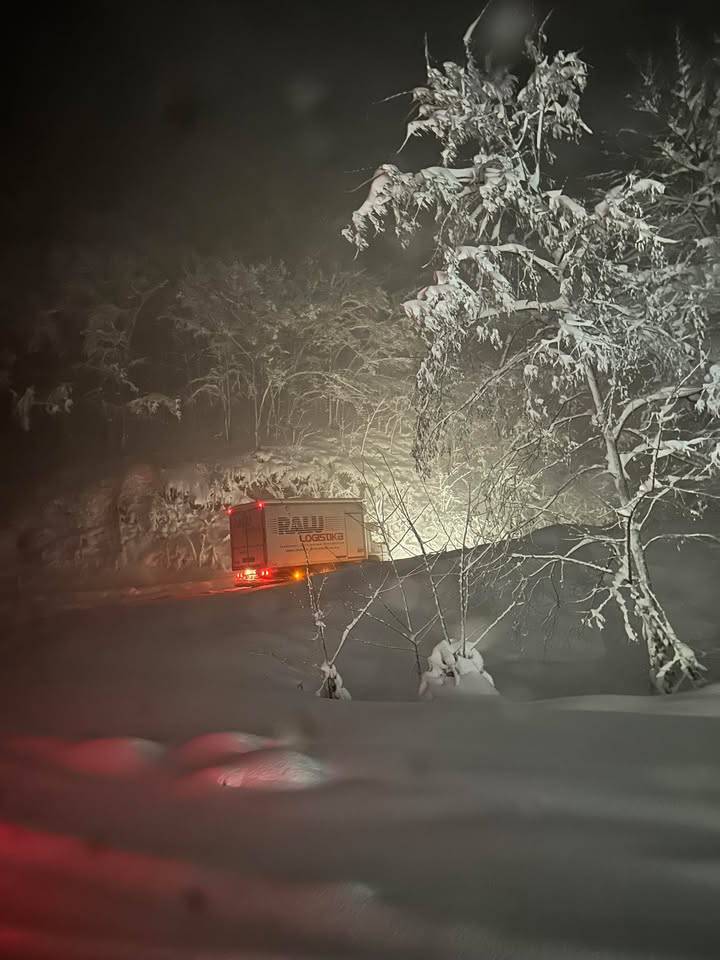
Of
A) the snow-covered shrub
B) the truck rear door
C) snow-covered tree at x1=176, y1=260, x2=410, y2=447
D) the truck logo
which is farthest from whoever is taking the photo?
snow-covered tree at x1=176, y1=260, x2=410, y2=447

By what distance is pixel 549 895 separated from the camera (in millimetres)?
3191

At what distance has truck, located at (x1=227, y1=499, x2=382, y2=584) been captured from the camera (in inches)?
1041

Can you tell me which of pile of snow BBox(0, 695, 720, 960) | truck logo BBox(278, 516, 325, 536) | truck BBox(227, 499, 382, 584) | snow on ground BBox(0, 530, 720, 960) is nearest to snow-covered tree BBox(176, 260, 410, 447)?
truck BBox(227, 499, 382, 584)

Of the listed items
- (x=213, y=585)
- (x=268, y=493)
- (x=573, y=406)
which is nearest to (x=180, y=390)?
(x=268, y=493)

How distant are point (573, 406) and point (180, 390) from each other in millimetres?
37411

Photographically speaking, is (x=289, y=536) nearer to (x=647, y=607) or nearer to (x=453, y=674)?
(x=647, y=607)

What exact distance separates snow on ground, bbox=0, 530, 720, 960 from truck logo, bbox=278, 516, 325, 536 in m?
18.1

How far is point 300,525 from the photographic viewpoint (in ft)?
89.1

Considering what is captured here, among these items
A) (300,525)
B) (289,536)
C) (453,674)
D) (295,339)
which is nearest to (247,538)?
(289,536)

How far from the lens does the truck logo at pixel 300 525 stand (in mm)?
26797

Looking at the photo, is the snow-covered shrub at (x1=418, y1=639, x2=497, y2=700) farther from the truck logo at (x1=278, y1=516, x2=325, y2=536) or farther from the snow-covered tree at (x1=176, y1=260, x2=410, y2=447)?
the snow-covered tree at (x1=176, y1=260, x2=410, y2=447)

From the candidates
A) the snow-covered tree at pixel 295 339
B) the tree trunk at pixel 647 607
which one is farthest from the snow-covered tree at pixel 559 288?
the snow-covered tree at pixel 295 339

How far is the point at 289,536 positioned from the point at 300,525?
1.94 feet

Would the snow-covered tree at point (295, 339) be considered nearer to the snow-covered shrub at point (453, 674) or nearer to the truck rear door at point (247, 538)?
the truck rear door at point (247, 538)
